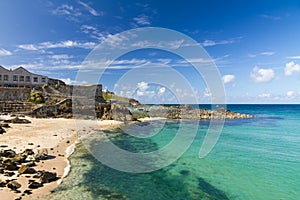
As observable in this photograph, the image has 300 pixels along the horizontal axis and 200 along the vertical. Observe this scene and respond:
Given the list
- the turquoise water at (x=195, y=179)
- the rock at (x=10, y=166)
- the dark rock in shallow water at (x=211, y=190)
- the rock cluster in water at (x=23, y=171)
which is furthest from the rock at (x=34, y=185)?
the dark rock in shallow water at (x=211, y=190)

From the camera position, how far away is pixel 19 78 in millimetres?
60500

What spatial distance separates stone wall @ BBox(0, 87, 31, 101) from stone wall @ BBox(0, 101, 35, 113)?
6951 mm

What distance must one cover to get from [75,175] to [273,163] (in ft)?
62.8

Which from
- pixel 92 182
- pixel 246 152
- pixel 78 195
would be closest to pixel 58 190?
pixel 78 195

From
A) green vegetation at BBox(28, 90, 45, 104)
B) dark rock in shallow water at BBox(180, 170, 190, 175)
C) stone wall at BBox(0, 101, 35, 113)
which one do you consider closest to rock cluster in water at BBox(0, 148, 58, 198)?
dark rock in shallow water at BBox(180, 170, 190, 175)

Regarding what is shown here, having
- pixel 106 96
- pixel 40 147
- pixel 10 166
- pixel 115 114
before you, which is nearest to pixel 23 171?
pixel 10 166

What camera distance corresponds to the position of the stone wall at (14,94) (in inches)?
2015

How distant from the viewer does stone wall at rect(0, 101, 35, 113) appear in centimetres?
4428

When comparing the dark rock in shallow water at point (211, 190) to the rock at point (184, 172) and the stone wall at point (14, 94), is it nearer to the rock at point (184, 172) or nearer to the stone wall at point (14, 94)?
the rock at point (184, 172)

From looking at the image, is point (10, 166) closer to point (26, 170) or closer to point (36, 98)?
point (26, 170)

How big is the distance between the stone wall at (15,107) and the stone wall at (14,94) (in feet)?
22.8

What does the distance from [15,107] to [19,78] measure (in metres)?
19.0

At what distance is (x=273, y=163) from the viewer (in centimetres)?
2130

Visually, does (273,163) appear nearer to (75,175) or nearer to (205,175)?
(205,175)
